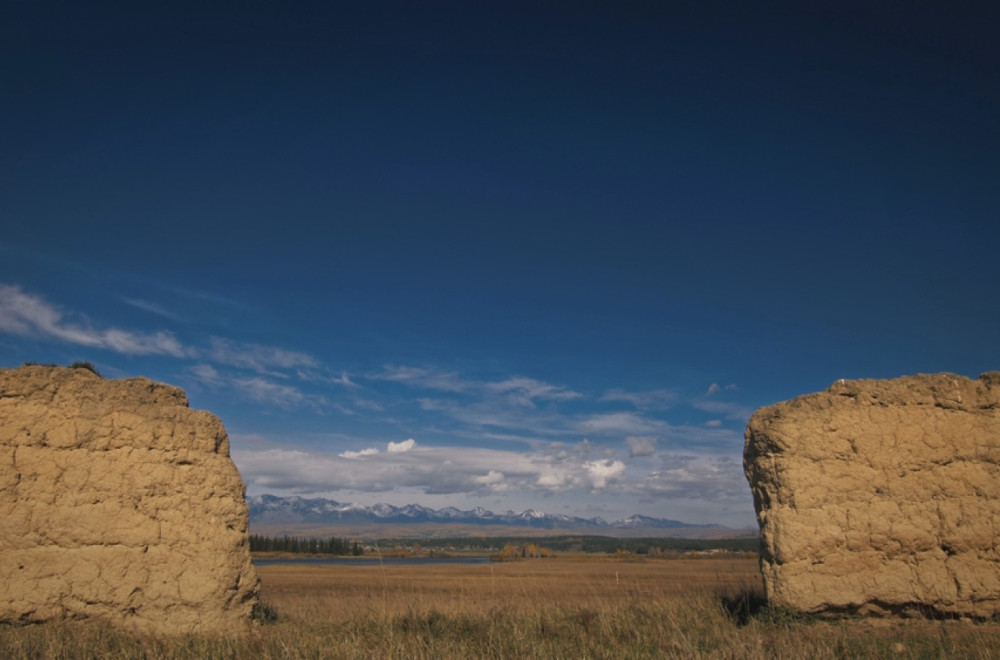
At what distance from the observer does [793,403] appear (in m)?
11.2

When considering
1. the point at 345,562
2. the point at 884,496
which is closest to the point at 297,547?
the point at 345,562

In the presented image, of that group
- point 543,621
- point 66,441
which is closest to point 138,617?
point 66,441

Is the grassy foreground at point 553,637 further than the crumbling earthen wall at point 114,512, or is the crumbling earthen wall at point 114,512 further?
the crumbling earthen wall at point 114,512

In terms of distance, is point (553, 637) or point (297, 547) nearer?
point (553, 637)

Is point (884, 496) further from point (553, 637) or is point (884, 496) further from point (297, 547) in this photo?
point (297, 547)

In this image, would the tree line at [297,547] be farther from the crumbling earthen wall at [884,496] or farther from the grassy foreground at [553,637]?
the crumbling earthen wall at [884,496]

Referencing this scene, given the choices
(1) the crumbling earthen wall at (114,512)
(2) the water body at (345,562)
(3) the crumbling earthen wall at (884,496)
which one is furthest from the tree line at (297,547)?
(3) the crumbling earthen wall at (884,496)

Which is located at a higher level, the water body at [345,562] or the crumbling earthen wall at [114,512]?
the crumbling earthen wall at [114,512]

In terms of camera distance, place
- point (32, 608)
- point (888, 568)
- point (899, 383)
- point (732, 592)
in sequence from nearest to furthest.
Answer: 1. point (32, 608)
2. point (888, 568)
3. point (899, 383)
4. point (732, 592)

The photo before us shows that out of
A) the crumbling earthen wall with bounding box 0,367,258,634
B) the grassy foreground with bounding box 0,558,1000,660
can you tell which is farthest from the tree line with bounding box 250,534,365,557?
the crumbling earthen wall with bounding box 0,367,258,634

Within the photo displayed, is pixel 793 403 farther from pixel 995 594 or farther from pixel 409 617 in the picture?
pixel 409 617

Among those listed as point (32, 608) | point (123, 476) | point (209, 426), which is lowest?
point (32, 608)

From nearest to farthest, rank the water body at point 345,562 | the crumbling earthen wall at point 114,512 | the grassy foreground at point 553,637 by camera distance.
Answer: the grassy foreground at point 553,637, the crumbling earthen wall at point 114,512, the water body at point 345,562

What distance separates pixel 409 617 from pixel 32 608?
604 centimetres
